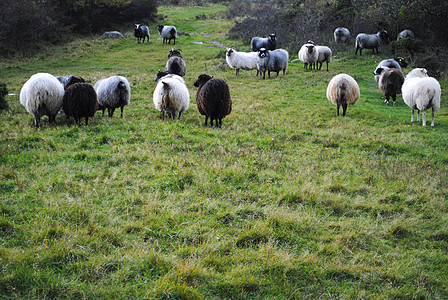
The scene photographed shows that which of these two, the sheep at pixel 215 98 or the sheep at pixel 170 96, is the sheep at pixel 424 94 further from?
the sheep at pixel 170 96

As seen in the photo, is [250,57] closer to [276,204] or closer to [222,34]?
[276,204]

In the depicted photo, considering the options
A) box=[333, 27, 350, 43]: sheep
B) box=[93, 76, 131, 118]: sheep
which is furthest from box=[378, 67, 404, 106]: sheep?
box=[333, 27, 350, 43]: sheep

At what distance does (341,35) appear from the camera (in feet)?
95.2

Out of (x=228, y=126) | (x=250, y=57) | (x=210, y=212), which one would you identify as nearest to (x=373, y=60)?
(x=250, y=57)

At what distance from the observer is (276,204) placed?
535 cm

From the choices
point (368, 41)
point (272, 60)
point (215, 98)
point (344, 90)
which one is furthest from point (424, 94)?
point (368, 41)

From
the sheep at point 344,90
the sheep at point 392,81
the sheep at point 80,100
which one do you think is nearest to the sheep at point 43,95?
the sheep at point 80,100

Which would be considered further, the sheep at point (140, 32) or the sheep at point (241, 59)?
the sheep at point (140, 32)

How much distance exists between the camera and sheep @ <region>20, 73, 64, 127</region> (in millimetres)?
9344

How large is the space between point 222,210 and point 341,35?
28.6m

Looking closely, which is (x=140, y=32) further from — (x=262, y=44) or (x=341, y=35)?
(x=341, y=35)

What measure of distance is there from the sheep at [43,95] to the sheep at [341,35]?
1025 inches

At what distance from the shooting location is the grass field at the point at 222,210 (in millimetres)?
3527

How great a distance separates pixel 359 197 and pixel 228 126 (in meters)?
5.52
